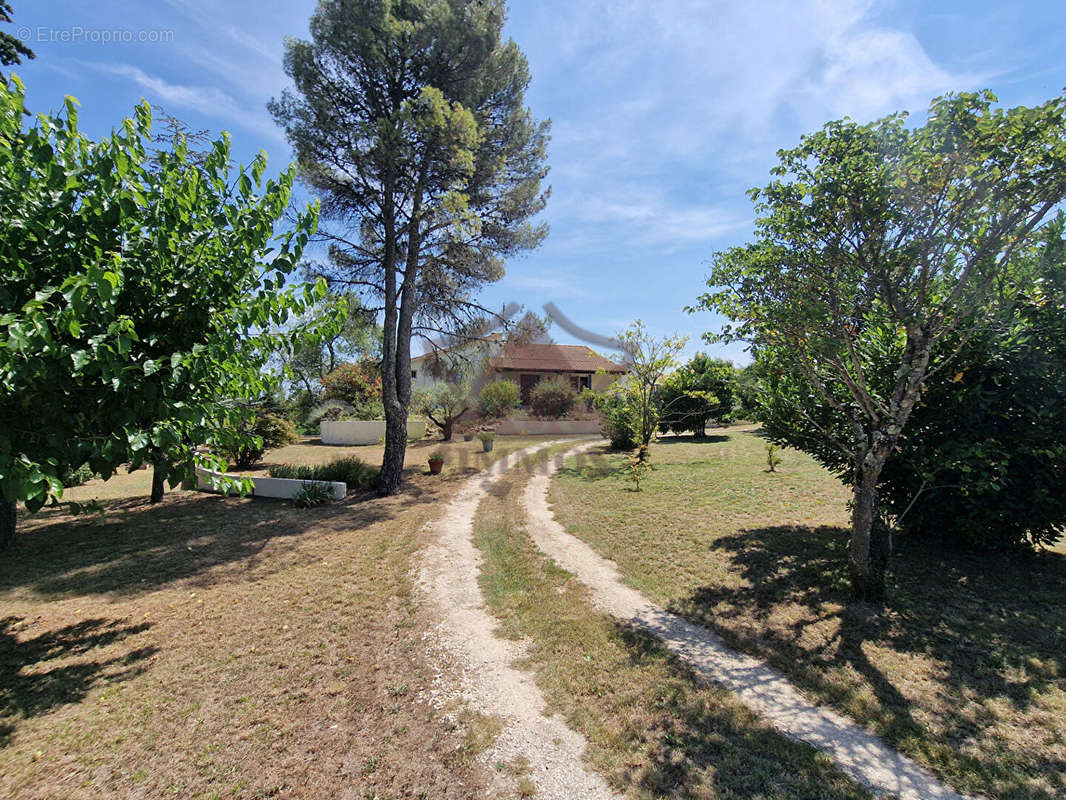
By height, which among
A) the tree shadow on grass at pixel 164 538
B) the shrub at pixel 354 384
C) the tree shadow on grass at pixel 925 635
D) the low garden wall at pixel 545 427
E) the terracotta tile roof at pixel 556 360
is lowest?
the tree shadow on grass at pixel 925 635

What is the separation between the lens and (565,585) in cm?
567

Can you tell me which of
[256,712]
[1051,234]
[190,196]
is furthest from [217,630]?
[1051,234]

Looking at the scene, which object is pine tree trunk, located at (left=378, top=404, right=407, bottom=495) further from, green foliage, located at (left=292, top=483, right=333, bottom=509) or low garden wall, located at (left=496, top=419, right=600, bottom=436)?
low garden wall, located at (left=496, top=419, right=600, bottom=436)

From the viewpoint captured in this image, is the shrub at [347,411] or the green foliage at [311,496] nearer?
the green foliage at [311,496]

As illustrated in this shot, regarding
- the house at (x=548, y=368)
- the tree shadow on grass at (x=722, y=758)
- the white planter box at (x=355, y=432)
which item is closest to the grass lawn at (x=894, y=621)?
the tree shadow on grass at (x=722, y=758)

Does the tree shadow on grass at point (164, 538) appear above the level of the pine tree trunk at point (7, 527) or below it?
below

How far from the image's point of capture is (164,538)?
788cm

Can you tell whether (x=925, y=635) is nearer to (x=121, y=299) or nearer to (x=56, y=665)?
(x=121, y=299)

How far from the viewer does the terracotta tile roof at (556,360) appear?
106ft

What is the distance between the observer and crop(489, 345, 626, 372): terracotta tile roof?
32438mm

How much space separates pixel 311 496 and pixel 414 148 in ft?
28.9

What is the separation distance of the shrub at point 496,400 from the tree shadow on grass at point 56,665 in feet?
68.8

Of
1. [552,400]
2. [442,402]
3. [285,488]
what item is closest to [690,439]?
[552,400]

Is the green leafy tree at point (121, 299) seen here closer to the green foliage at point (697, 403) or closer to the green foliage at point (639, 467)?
the green foliage at point (639, 467)
